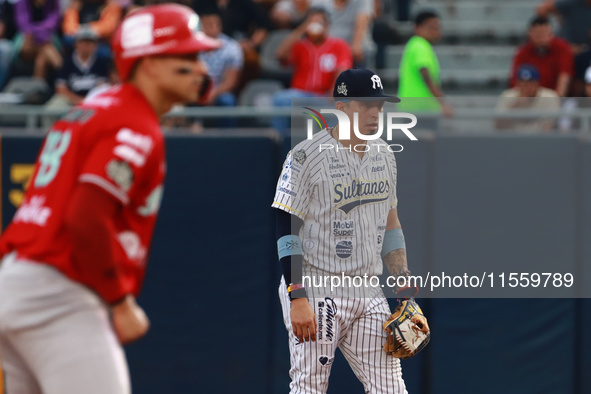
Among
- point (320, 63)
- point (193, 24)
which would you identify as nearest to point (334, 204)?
point (193, 24)

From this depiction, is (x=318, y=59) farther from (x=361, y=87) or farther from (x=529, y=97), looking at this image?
(x=361, y=87)

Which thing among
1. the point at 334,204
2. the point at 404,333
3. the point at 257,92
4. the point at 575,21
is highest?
the point at 575,21

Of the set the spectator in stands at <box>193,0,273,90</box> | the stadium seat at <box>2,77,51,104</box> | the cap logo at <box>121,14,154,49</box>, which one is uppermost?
the spectator in stands at <box>193,0,273,90</box>

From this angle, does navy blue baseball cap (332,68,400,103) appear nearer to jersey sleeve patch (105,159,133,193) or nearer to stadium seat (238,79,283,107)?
jersey sleeve patch (105,159,133,193)

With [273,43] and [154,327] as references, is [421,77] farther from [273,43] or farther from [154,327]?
[154,327]

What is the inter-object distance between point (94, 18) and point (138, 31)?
835 cm

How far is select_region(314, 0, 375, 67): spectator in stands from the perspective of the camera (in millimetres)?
10781

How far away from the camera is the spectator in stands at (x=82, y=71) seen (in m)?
9.67

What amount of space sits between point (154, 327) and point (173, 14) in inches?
149

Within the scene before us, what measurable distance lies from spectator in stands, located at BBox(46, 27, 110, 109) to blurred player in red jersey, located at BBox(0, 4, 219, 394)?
6.40 metres

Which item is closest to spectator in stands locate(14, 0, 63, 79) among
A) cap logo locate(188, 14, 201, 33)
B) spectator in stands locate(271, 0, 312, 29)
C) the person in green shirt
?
spectator in stands locate(271, 0, 312, 29)

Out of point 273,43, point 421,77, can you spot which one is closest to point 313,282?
point 421,77

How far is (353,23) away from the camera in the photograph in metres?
11.0

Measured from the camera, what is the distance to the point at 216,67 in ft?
33.4
